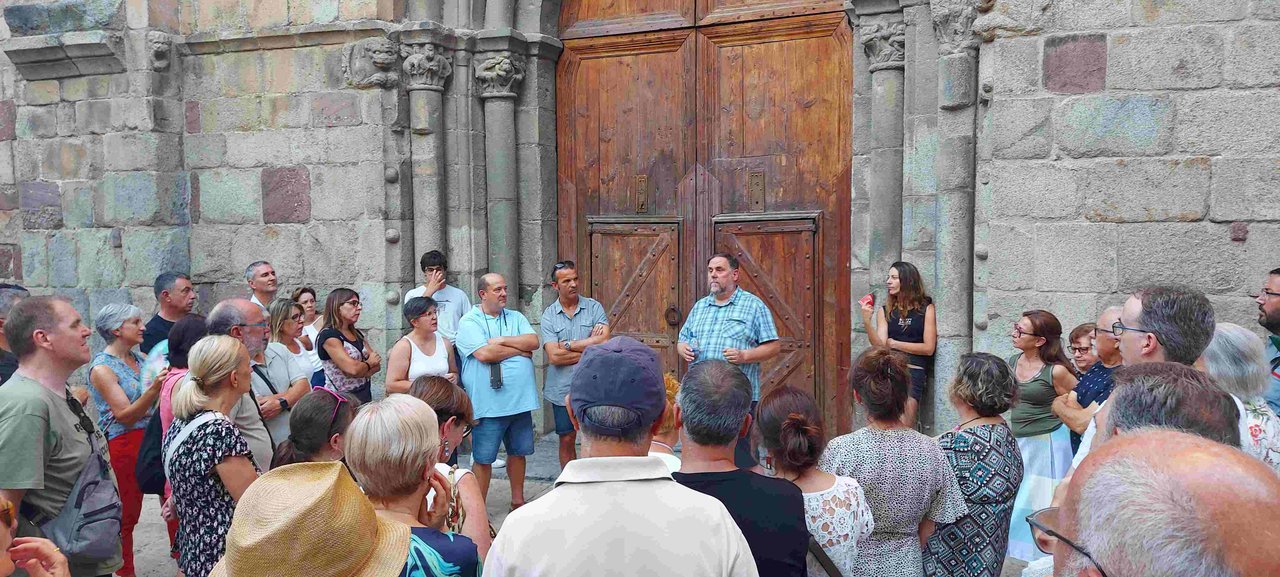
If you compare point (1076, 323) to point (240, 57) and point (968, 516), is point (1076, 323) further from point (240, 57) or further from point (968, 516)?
point (240, 57)

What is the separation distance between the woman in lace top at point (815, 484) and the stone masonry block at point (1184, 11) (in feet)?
11.1

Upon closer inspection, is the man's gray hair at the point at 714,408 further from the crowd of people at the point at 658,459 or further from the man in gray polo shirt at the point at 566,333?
the man in gray polo shirt at the point at 566,333

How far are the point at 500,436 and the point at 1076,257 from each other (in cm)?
326

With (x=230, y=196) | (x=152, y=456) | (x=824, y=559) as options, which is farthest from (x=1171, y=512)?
(x=230, y=196)

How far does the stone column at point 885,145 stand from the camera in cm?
606

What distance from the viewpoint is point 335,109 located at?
7.13 metres

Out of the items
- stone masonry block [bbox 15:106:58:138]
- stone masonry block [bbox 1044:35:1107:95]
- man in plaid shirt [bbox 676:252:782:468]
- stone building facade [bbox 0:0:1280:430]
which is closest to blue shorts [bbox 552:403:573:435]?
man in plaid shirt [bbox 676:252:782:468]

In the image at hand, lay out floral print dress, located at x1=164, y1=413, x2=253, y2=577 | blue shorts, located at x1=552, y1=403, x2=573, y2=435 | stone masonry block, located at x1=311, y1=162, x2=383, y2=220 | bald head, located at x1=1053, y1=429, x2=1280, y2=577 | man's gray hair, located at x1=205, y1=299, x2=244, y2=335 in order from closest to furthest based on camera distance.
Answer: bald head, located at x1=1053, y1=429, x2=1280, y2=577 < floral print dress, located at x1=164, y1=413, x2=253, y2=577 < man's gray hair, located at x1=205, y1=299, x2=244, y2=335 < blue shorts, located at x1=552, y1=403, x2=573, y2=435 < stone masonry block, located at x1=311, y1=162, x2=383, y2=220

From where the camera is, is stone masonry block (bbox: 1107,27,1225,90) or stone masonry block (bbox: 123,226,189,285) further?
stone masonry block (bbox: 123,226,189,285)

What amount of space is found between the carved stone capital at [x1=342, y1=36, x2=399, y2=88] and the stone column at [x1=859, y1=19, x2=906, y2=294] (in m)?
3.26

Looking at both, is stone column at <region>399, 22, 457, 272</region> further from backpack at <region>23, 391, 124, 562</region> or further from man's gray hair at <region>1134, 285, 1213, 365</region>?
man's gray hair at <region>1134, 285, 1213, 365</region>

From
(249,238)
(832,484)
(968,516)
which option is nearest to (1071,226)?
(968,516)

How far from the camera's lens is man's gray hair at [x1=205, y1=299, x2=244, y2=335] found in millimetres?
3895

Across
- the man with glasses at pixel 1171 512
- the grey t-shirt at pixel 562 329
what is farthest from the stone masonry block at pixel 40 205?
the man with glasses at pixel 1171 512
